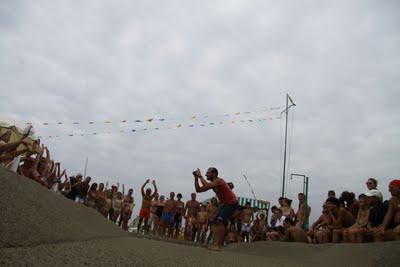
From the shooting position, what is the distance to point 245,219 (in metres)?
11.0

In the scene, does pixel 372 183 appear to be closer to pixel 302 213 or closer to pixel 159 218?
pixel 302 213

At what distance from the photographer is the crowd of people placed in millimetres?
6262

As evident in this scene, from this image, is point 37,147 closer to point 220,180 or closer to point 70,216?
point 70,216

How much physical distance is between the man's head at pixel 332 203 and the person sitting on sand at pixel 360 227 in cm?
62

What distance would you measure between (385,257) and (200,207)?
691 cm

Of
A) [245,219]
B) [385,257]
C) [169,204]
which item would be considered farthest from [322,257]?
[169,204]

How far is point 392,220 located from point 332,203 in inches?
61.2

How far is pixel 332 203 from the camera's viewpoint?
292 inches

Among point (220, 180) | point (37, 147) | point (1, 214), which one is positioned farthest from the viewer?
point (37, 147)

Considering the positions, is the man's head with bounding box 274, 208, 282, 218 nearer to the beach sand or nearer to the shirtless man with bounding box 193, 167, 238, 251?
the beach sand

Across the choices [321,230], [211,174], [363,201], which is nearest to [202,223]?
[321,230]

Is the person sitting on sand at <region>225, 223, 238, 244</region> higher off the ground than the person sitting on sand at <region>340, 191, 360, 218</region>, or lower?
lower

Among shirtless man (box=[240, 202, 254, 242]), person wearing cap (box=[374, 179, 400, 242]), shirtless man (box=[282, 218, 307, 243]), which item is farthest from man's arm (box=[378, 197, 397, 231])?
shirtless man (box=[240, 202, 254, 242])

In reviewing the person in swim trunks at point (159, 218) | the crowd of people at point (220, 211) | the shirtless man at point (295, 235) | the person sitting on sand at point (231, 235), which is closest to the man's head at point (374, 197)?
the crowd of people at point (220, 211)
